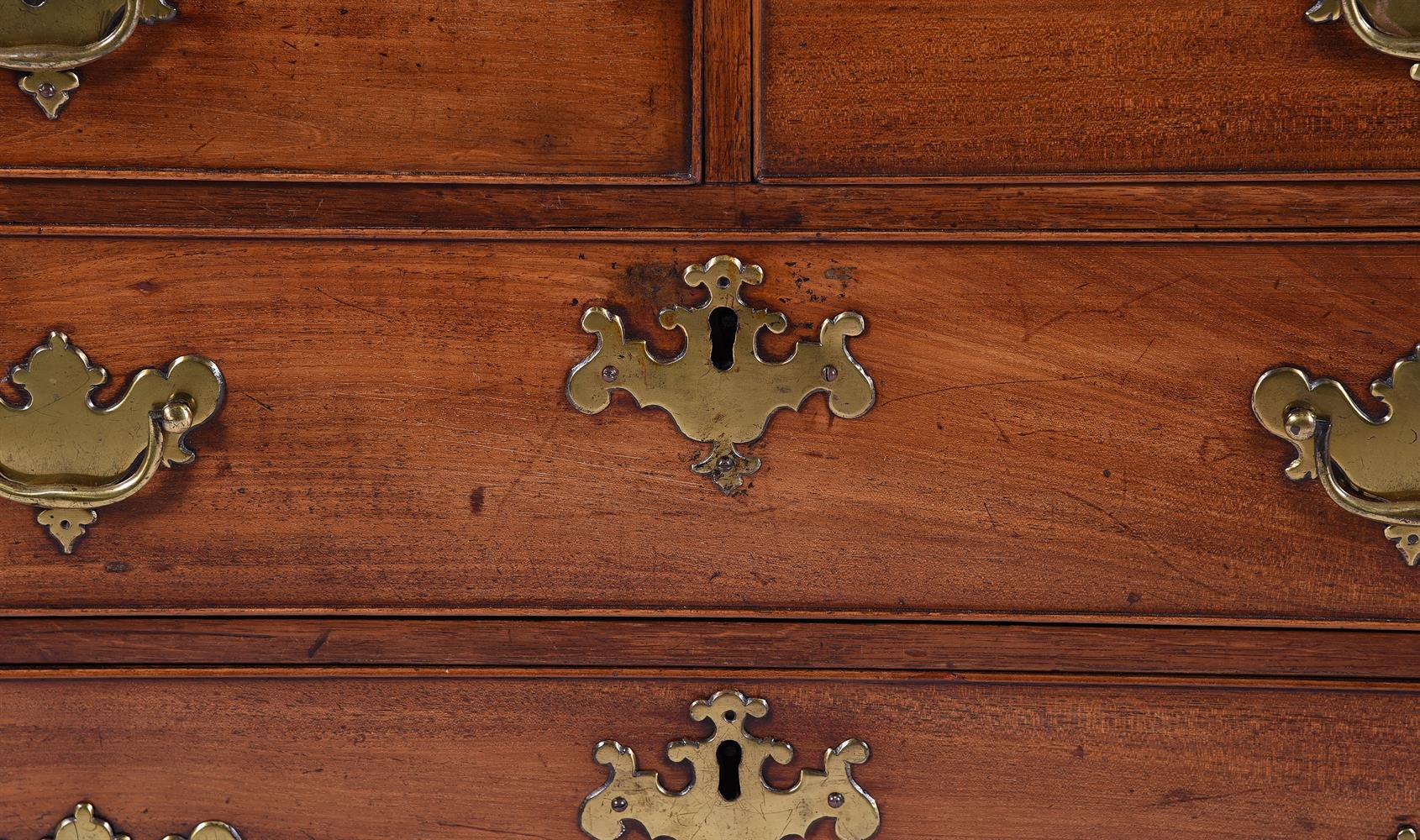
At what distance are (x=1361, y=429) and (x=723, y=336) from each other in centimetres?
32

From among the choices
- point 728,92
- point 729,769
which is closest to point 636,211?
point 728,92

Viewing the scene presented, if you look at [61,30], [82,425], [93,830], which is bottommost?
[93,830]

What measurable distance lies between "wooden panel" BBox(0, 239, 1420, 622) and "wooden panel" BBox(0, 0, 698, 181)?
4cm

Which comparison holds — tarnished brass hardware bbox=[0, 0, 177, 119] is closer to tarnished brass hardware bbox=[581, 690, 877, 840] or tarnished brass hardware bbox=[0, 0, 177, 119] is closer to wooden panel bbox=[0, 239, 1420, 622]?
wooden panel bbox=[0, 239, 1420, 622]

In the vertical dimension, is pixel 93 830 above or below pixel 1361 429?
below

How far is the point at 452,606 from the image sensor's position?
565mm

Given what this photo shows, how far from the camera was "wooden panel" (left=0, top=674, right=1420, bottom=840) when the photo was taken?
1.89 ft

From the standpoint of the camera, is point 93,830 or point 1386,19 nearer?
point 1386,19

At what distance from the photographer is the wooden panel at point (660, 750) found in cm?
58

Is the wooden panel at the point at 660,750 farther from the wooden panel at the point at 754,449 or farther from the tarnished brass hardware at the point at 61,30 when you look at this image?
the tarnished brass hardware at the point at 61,30

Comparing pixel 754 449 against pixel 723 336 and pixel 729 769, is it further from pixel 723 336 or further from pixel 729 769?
pixel 729 769

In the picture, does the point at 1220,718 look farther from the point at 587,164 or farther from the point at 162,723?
the point at 162,723

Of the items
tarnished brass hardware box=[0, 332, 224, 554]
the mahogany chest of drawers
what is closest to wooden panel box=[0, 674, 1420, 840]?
the mahogany chest of drawers

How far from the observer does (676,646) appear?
0.58m
